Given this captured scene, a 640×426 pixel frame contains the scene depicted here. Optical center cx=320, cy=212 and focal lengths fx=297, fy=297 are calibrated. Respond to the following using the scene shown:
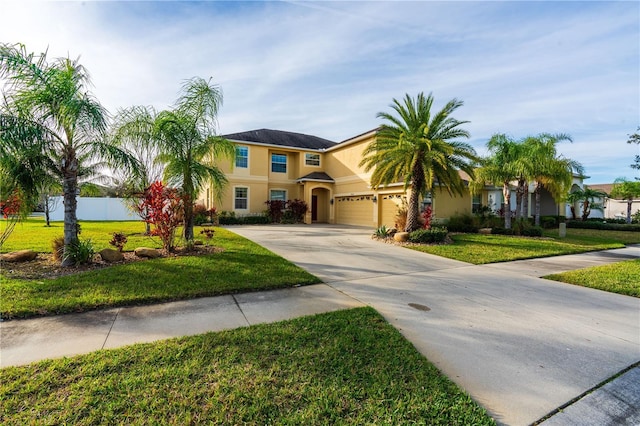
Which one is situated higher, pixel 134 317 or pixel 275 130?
pixel 275 130

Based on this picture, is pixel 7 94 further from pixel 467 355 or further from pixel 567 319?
pixel 567 319

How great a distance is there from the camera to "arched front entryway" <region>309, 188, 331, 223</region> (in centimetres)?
2503

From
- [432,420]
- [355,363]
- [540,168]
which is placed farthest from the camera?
[540,168]

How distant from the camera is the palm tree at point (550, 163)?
16.0 meters

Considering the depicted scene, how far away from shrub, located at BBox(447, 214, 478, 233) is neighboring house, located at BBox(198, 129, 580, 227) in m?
1.27

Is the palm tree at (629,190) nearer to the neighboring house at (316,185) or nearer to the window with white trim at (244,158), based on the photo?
the neighboring house at (316,185)

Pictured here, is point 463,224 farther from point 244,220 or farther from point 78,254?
point 78,254

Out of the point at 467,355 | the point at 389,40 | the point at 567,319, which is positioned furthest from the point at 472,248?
the point at 467,355

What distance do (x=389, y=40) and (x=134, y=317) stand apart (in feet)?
34.4

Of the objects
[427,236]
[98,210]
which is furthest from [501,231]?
[98,210]

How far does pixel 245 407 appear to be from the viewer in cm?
246

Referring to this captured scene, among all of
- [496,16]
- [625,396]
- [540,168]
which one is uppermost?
[496,16]

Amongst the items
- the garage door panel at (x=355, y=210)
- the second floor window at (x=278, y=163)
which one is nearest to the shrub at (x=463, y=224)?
the garage door panel at (x=355, y=210)

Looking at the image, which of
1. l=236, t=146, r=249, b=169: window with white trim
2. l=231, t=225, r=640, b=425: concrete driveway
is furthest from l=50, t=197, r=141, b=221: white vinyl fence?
l=231, t=225, r=640, b=425: concrete driveway
